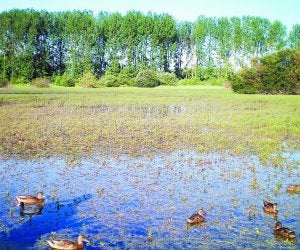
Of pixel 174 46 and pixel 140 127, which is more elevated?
pixel 174 46

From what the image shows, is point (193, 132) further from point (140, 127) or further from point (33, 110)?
point (33, 110)

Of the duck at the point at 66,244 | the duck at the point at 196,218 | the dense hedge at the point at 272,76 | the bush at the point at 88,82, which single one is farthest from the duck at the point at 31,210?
the bush at the point at 88,82

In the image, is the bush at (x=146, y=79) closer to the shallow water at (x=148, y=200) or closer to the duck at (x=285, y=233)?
the shallow water at (x=148, y=200)

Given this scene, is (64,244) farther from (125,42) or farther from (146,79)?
(125,42)

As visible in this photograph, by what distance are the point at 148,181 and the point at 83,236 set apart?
3794mm

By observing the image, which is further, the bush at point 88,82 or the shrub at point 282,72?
the bush at point 88,82

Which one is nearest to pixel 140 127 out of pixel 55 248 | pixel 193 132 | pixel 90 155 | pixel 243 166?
pixel 193 132

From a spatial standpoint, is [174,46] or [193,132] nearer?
[193,132]

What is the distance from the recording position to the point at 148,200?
840 centimetres

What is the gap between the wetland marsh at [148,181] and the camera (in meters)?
6.75

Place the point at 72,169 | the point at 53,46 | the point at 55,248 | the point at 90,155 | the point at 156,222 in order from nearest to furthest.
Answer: the point at 55,248 < the point at 156,222 < the point at 72,169 < the point at 90,155 < the point at 53,46

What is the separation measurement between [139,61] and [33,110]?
4684 cm

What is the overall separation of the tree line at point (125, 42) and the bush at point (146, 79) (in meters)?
7.58

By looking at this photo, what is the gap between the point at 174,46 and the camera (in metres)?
71.1
